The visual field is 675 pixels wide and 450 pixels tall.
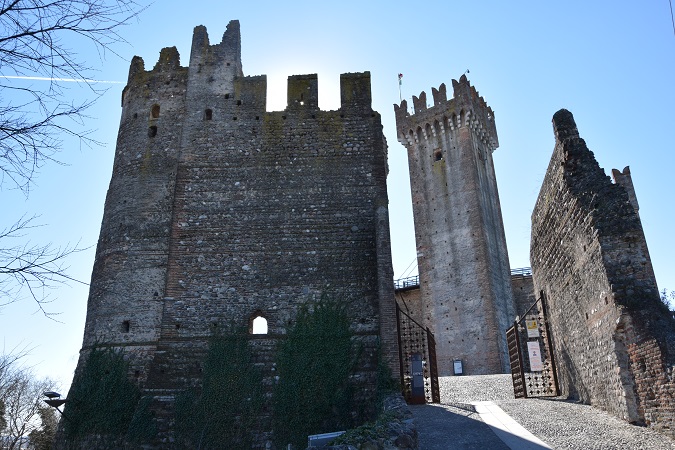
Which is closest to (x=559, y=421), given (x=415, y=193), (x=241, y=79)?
(x=241, y=79)

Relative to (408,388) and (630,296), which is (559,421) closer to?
(630,296)

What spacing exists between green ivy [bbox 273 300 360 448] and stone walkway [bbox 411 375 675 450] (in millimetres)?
1527

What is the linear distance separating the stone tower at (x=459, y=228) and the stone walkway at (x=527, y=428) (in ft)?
48.0

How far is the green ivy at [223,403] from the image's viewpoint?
9.88 meters

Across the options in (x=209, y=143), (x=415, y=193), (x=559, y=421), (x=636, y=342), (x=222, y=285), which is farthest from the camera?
(x=415, y=193)

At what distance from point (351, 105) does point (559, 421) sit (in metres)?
8.48

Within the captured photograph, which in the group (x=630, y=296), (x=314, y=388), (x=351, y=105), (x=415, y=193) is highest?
(x=415, y=193)

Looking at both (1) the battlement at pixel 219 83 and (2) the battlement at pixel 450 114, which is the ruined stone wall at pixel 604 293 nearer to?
(1) the battlement at pixel 219 83

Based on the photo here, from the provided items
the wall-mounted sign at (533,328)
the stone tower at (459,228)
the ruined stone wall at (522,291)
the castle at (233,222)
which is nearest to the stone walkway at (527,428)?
the castle at (233,222)

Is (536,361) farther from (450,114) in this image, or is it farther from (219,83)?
(450,114)

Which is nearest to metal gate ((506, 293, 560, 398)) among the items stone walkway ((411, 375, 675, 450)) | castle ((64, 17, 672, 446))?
castle ((64, 17, 672, 446))

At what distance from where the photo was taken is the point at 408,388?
37.6 ft

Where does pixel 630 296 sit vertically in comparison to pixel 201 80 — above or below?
below

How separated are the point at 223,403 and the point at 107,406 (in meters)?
2.34
